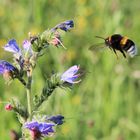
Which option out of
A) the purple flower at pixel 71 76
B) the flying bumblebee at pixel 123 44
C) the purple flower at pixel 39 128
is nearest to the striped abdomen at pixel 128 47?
the flying bumblebee at pixel 123 44

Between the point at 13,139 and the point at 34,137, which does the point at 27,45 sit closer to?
the point at 34,137

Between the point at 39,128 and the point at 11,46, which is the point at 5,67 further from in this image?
the point at 39,128

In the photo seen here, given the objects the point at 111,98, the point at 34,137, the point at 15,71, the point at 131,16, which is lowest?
the point at 34,137

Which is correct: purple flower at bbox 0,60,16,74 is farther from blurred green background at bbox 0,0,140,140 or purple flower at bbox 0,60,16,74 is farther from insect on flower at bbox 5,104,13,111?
blurred green background at bbox 0,0,140,140

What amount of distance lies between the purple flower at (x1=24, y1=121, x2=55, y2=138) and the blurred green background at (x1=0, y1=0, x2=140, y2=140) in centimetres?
190

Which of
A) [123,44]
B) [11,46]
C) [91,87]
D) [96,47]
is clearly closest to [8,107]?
[11,46]

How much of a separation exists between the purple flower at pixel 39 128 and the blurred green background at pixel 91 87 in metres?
1.90

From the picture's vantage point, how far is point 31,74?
3090 millimetres

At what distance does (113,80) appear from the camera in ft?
20.2

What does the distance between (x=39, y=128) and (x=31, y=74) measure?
1.19 ft

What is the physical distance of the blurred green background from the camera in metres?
5.66

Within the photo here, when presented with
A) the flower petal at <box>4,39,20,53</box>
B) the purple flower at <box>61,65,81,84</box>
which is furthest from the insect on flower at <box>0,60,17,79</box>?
the purple flower at <box>61,65,81,84</box>

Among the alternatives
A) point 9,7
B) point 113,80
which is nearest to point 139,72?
point 113,80

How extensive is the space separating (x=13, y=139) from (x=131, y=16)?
16.3 ft
